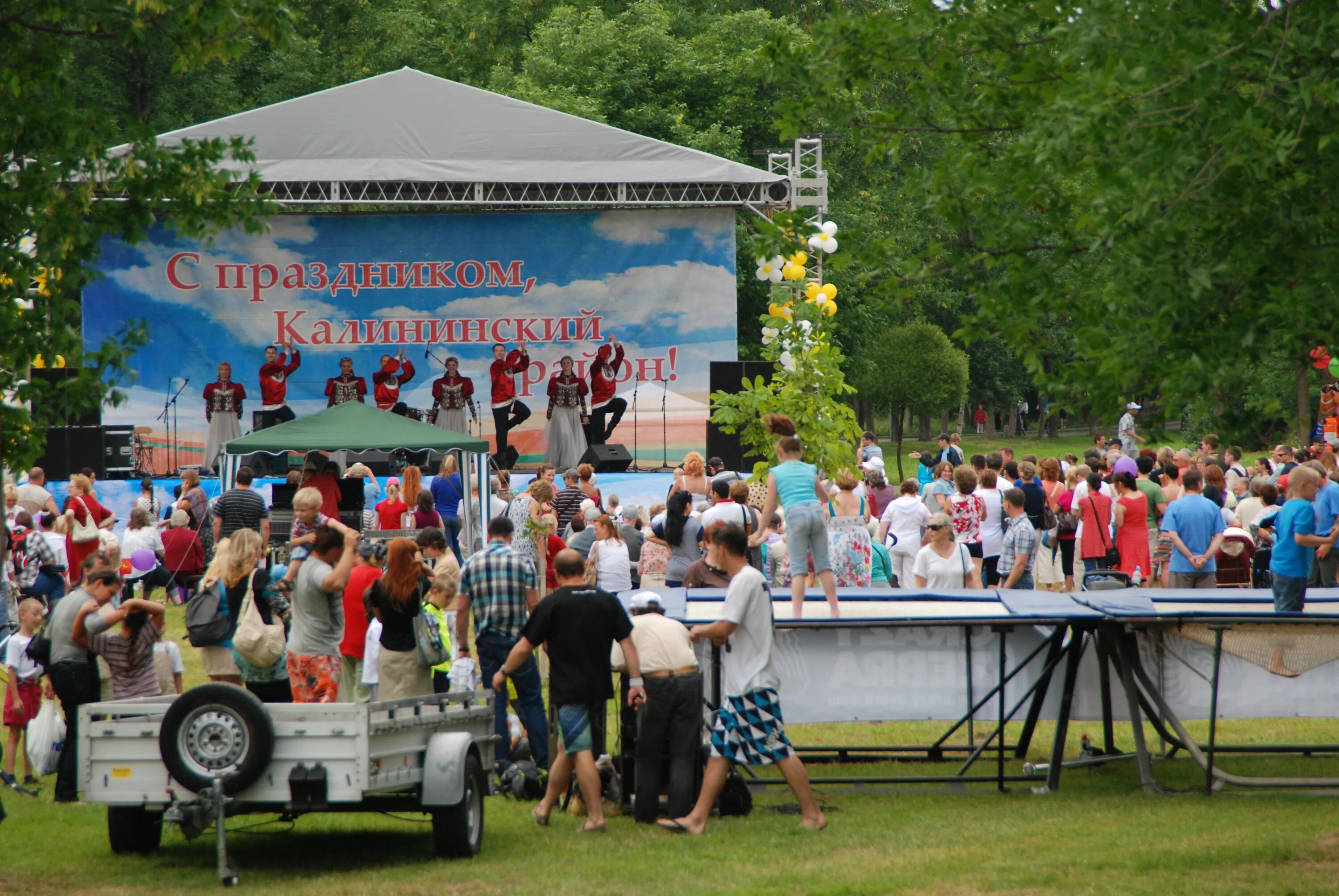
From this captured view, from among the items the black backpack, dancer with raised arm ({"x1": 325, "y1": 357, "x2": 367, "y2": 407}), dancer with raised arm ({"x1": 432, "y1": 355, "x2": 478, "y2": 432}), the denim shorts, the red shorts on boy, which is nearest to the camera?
the black backpack

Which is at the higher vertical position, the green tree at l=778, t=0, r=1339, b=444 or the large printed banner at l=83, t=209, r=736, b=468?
the large printed banner at l=83, t=209, r=736, b=468

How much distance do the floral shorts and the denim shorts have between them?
9.31ft

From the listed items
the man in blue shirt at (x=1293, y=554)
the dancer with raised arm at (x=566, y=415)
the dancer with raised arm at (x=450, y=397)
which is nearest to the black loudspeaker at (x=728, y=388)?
the dancer with raised arm at (x=566, y=415)

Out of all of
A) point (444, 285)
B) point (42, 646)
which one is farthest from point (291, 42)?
point (444, 285)

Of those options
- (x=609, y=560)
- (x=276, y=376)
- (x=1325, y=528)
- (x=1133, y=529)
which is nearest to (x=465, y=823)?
(x=609, y=560)

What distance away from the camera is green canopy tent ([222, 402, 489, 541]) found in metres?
14.5

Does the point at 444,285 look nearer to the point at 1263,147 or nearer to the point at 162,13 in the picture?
the point at 162,13

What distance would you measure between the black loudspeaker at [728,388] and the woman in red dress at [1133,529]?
369 inches

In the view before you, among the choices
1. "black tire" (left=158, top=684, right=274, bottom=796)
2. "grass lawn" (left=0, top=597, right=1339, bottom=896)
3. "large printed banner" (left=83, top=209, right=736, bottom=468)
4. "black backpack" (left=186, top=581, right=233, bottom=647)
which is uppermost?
"large printed banner" (left=83, top=209, right=736, bottom=468)

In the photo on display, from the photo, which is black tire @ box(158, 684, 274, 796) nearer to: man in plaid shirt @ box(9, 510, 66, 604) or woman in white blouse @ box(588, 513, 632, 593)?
woman in white blouse @ box(588, 513, 632, 593)

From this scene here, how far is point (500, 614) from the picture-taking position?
7.84m

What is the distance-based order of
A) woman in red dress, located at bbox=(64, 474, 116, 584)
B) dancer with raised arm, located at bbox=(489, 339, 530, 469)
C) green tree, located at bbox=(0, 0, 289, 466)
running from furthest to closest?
dancer with raised arm, located at bbox=(489, 339, 530, 469), woman in red dress, located at bbox=(64, 474, 116, 584), green tree, located at bbox=(0, 0, 289, 466)

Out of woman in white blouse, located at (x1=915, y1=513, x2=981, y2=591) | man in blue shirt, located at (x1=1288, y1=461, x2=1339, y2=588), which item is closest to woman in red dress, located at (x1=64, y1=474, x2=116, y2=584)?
woman in white blouse, located at (x1=915, y1=513, x2=981, y2=591)

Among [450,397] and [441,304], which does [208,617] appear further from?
[441,304]
